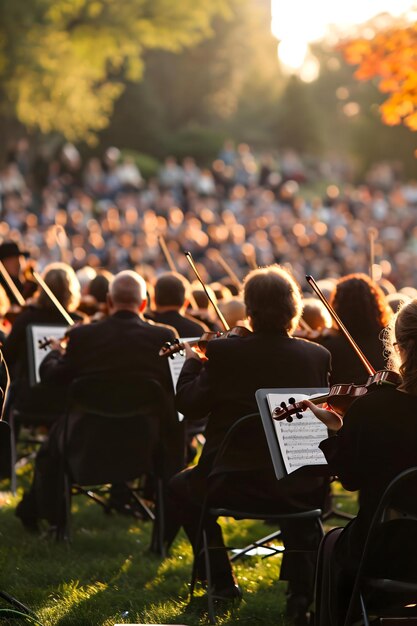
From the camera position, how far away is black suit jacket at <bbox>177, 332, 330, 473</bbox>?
5609 millimetres

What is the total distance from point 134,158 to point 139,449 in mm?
40075

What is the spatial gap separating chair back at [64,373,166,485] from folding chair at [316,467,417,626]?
2.66 metres

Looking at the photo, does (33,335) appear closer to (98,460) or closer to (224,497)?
(98,460)

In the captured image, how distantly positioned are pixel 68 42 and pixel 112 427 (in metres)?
25.5

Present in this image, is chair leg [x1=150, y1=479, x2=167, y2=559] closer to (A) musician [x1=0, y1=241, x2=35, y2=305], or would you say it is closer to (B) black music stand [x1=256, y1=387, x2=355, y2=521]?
(B) black music stand [x1=256, y1=387, x2=355, y2=521]

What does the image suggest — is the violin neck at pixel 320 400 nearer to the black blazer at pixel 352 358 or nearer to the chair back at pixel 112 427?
the chair back at pixel 112 427

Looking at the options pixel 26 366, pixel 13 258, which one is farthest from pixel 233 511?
pixel 13 258

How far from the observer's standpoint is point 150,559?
6863mm

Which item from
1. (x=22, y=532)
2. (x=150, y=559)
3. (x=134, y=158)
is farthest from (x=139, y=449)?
(x=134, y=158)

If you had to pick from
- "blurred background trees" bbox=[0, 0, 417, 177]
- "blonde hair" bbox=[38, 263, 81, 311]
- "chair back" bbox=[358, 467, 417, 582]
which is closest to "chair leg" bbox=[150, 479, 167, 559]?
"blonde hair" bbox=[38, 263, 81, 311]

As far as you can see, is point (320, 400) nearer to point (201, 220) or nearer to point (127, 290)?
point (127, 290)

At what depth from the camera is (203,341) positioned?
5.95m

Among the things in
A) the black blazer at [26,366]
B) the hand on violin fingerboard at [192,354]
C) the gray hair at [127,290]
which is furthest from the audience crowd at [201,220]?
the hand on violin fingerboard at [192,354]

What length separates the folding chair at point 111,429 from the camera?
6676 millimetres
